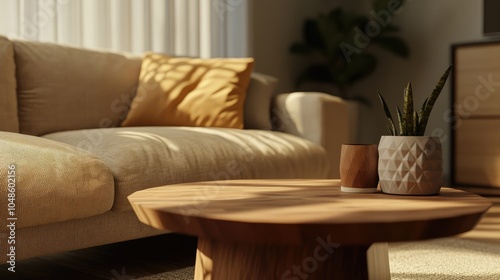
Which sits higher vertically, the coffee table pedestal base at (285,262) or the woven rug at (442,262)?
the coffee table pedestal base at (285,262)

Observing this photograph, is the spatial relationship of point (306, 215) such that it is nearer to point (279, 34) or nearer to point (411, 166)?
point (411, 166)

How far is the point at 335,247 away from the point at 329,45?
11.5 feet

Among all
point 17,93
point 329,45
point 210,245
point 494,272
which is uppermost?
point 329,45

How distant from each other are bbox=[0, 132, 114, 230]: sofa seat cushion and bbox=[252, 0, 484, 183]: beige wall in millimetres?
2751

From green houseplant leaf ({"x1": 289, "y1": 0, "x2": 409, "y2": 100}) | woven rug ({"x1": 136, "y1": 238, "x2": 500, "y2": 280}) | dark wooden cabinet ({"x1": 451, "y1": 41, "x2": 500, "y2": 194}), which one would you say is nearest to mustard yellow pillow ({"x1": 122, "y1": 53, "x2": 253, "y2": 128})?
woven rug ({"x1": 136, "y1": 238, "x2": 500, "y2": 280})

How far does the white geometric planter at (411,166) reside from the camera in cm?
138

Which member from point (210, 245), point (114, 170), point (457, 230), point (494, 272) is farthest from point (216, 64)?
point (457, 230)

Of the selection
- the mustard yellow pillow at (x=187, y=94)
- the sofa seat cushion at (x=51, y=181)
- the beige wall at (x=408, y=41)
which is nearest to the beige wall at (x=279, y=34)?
the beige wall at (x=408, y=41)

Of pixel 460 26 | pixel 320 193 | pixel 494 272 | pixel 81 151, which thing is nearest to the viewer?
pixel 320 193

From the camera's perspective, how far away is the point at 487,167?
3.83 meters

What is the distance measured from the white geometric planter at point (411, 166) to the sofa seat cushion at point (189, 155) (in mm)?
808

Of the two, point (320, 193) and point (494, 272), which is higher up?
point (320, 193)

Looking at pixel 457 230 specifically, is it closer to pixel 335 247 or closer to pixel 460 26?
pixel 335 247

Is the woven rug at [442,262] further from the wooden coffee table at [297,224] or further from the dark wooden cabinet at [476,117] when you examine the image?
the dark wooden cabinet at [476,117]
